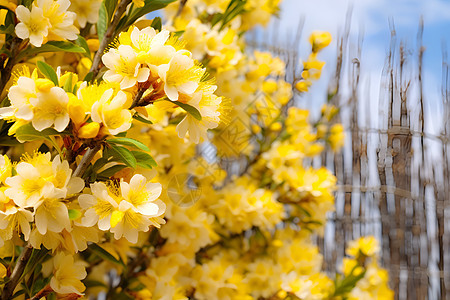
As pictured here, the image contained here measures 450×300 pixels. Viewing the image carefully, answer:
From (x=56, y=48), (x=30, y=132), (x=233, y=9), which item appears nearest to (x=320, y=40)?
(x=233, y=9)

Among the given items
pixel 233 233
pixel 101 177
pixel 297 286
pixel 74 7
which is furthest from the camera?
pixel 233 233

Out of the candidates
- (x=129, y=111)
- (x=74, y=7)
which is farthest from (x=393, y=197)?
(x=129, y=111)

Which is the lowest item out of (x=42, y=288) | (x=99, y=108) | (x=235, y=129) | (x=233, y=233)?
(x=42, y=288)

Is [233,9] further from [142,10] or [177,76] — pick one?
[177,76]

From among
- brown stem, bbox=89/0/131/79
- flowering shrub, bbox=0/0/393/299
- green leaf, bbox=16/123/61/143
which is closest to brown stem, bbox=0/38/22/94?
flowering shrub, bbox=0/0/393/299

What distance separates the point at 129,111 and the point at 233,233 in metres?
0.97

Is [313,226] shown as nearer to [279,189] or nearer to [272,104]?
[279,189]

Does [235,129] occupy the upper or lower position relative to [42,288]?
upper

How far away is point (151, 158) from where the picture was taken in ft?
2.02

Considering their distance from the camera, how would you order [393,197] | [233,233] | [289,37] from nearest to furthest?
[233,233] → [289,37] → [393,197]

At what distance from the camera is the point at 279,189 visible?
1509mm

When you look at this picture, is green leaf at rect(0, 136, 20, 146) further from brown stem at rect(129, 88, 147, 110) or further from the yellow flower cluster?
the yellow flower cluster

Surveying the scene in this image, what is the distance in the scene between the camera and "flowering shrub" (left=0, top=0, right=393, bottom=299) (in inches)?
21.7

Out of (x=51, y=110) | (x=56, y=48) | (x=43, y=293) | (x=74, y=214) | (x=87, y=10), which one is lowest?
(x=43, y=293)
